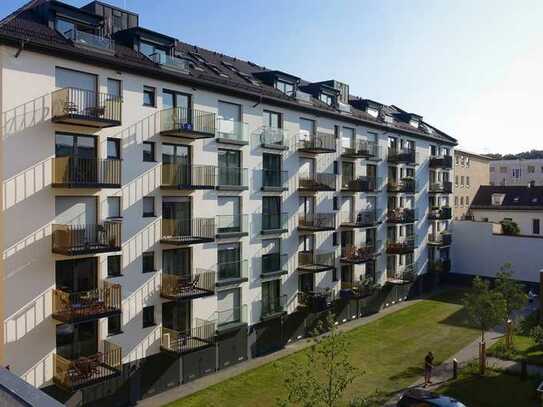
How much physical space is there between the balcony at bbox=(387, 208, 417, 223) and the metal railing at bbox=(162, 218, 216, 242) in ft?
68.6

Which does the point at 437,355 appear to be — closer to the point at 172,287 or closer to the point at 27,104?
the point at 172,287

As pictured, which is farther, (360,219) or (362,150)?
(360,219)

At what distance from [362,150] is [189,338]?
63.6ft

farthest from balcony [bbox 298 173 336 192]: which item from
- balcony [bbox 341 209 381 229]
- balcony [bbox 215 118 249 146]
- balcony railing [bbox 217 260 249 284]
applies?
balcony railing [bbox 217 260 249 284]

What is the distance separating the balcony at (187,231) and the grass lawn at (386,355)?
23.5 feet

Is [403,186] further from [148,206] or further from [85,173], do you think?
[85,173]

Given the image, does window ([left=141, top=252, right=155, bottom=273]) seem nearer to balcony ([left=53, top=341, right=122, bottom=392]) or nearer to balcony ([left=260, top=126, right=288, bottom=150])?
balcony ([left=53, top=341, right=122, bottom=392])

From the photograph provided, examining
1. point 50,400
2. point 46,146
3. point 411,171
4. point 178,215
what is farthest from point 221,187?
point 411,171

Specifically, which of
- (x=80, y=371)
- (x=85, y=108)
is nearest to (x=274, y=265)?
(x=80, y=371)

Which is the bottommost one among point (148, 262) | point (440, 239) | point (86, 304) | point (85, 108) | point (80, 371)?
point (80, 371)

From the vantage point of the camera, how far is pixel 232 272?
27172mm

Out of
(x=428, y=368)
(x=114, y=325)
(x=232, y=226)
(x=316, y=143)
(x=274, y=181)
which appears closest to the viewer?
(x=114, y=325)

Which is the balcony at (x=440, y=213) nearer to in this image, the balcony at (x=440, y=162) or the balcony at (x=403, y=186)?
the balcony at (x=440, y=162)

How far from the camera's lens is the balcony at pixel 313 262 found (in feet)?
104
